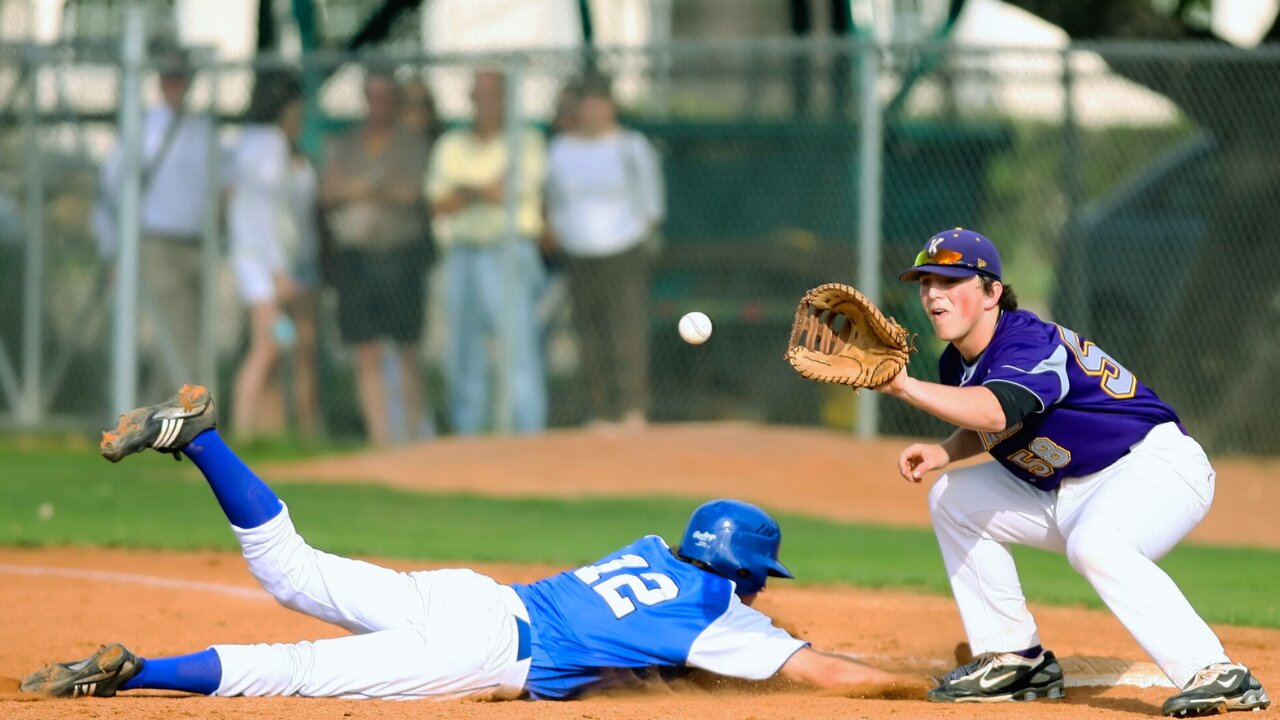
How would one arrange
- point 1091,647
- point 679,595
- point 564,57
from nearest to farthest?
point 679,595 → point 1091,647 → point 564,57

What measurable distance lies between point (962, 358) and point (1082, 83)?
7.61 metres

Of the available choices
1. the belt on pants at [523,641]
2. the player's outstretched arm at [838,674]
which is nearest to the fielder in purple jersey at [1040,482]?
the player's outstretched arm at [838,674]

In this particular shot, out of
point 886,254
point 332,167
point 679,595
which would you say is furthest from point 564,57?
point 679,595

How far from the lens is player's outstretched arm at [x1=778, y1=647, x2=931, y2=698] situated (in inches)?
190

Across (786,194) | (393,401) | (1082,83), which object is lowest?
(393,401)

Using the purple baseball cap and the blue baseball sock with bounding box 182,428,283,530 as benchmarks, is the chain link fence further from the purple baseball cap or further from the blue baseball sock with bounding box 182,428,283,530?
the blue baseball sock with bounding box 182,428,283,530

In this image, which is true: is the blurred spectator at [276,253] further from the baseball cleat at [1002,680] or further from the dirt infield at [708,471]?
the baseball cleat at [1002,680]

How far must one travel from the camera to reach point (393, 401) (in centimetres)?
1234

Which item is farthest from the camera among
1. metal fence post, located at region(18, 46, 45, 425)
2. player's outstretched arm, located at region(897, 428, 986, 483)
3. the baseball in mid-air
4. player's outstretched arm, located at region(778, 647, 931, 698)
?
metal fence post, located at region(18, 46, 45, 425)

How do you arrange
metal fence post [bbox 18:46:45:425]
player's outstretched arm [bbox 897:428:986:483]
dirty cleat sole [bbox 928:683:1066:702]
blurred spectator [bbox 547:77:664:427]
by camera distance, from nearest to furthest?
player's outstretched arm [bbox 897:428:986:483], dirty cleat sole [bbox 928:683:1066:702], blurred spectator [bbox 547:77:664:427], metal fence post [bbox 18:46:45:425]

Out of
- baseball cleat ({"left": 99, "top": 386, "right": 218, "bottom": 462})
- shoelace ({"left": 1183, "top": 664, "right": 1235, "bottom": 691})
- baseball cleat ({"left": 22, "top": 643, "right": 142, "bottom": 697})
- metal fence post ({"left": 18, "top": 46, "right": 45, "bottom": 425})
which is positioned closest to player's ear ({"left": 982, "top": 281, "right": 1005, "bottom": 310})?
shoelace ({"left": 1183, "top": 664, "right": 1235, "bottom": 691})

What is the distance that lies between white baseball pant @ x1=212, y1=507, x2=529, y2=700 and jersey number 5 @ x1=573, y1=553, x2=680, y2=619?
0.26 metres

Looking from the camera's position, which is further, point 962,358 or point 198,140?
point 198,140

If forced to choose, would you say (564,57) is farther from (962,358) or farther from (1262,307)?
(962,358)
